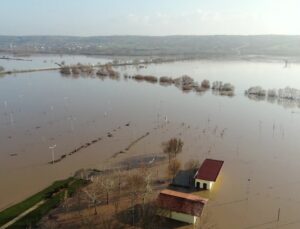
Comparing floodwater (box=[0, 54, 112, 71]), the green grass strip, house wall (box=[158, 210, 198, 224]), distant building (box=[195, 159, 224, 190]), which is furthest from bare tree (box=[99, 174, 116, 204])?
floodwater (box=[0, 54, 112, 71])

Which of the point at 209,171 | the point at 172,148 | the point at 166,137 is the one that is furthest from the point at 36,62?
the point at 209,171

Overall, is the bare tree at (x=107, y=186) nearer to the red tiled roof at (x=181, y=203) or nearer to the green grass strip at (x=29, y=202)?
the green grass strip at (x=29, y=202)

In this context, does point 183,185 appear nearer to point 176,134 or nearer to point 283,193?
point 283,193

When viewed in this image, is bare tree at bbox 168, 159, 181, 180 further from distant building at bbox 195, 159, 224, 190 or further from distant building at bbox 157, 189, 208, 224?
distant building at bbox 157, 189, 208, 224

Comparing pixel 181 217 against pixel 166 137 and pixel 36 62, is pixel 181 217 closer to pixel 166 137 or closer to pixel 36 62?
pixel 166 137

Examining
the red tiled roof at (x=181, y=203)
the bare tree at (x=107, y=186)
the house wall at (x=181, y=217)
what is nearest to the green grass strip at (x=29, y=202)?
the bare tree at (x=107, y=186)

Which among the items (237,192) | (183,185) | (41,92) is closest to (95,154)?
(183,185)
